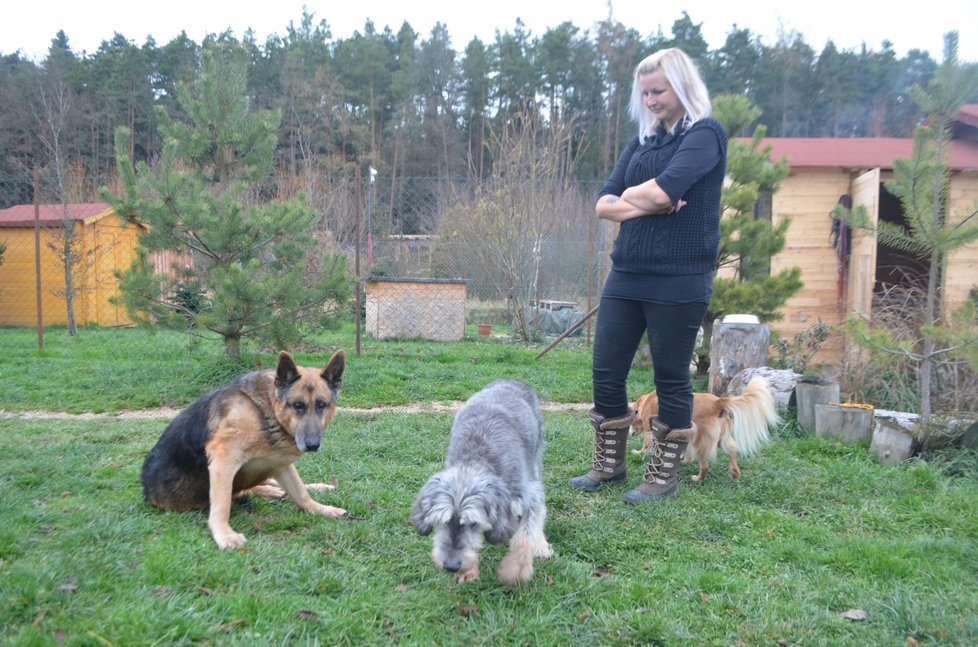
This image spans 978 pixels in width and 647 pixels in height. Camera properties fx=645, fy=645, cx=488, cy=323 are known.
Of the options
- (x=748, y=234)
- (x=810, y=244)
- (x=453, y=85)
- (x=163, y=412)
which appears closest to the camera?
(x=163, y=412)

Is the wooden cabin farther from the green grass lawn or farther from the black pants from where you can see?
the black pants

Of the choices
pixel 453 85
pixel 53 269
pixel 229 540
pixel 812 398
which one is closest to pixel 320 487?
pixel 229 540

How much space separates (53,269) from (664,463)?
16.3m

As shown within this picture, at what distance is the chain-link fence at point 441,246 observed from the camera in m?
14.1

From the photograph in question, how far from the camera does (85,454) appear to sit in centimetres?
495

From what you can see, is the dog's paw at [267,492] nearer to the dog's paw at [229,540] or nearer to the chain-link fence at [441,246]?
the dog's paw at [229,540]

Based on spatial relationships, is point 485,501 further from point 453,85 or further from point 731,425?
point 453,85

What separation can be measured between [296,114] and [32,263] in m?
14.3

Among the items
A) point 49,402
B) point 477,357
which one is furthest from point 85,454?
point 477,357

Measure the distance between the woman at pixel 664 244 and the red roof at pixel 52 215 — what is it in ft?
46.3

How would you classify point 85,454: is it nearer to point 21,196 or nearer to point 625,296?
point 625,296

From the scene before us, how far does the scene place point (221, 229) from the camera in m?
7.86

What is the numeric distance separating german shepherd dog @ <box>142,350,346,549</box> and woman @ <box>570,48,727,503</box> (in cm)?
179

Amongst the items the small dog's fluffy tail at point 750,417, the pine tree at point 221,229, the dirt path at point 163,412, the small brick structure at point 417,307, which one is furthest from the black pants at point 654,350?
the small brick structure at point 417,307
